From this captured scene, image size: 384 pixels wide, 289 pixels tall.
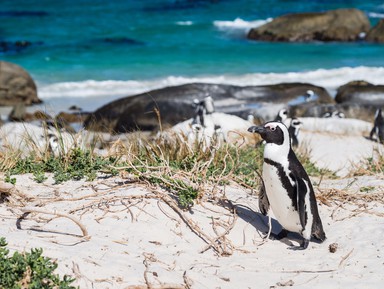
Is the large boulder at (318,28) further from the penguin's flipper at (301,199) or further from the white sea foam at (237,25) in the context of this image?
the penguin's flipper at (301,199)

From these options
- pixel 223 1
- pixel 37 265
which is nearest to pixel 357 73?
pixel 223 1

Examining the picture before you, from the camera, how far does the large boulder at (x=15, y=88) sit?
20.7m

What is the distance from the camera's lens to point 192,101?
55.1ft

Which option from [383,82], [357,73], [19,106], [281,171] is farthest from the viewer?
[357,73]

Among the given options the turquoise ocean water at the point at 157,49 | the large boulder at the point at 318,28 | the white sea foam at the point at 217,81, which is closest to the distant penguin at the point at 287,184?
the turquoise ocean water at the point at 157,49

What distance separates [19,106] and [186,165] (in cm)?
1308

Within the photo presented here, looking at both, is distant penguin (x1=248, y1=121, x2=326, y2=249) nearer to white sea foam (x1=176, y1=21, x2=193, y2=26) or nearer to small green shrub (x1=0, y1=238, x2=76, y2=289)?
small green shrub (x1=0, y1=238, x2=76, y2=289)

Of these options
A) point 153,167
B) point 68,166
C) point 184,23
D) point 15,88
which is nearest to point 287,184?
point 153,167

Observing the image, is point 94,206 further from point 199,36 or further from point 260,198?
point 199,36

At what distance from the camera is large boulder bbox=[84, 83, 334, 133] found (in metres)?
16.2

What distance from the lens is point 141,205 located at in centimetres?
569

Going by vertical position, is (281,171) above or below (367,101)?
above

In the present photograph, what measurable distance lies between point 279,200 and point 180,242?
2.71 ft

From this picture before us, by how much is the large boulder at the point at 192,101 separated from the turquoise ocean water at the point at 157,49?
3.95 metres
